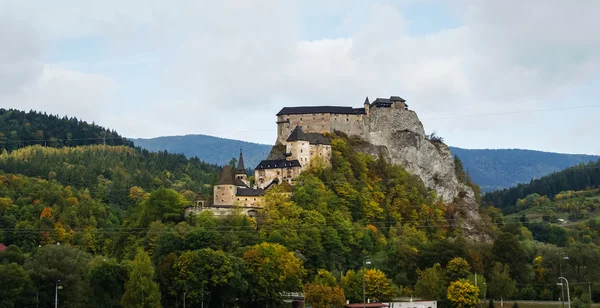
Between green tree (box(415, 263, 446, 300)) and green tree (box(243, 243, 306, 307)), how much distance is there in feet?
42.5

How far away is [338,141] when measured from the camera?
131625mm

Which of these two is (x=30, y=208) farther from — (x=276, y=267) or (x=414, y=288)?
(x=414, y=288)

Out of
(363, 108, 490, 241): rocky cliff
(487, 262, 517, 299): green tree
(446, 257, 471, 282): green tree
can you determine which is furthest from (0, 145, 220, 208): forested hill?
(487, 262, 517, 299): green tree

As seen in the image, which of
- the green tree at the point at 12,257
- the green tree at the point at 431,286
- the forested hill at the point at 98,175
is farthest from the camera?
the forested hill at the point at 98,175

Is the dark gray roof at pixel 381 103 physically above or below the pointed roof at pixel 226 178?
above

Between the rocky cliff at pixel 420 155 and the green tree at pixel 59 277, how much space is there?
67883 mm

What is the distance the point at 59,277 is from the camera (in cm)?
7594

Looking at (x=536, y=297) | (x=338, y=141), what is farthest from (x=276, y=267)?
(x=338, y=141)

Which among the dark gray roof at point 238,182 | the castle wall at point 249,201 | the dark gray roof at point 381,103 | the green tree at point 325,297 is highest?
the dark gray roof at point 381,103

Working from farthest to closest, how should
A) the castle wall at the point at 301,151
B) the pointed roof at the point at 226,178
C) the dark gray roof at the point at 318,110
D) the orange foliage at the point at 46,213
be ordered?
the dark gray roof at the point at 318,110 → the orange foliage at the point at 46,213 → the castle wall at the point at 301,151 → the pointed roof at the point at 226,178

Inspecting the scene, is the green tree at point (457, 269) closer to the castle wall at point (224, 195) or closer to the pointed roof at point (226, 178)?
the castle wall at point (224, 195)

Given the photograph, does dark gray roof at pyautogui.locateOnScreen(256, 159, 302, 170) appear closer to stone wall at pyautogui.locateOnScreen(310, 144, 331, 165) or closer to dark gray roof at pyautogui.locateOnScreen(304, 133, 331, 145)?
stone wall at pyautogui.locateOnScreen(310, 144, 331, 165)

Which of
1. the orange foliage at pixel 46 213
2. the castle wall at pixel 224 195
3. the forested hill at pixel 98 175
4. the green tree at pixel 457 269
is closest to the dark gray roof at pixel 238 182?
the castle wall at pixel 224 195

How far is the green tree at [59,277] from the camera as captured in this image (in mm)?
75000
